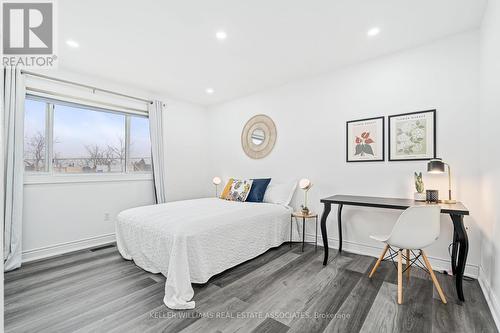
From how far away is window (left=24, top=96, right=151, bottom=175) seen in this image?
3.19m

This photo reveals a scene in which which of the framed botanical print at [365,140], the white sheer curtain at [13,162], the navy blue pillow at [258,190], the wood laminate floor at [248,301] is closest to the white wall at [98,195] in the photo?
the white sheer curtain at [13,162]

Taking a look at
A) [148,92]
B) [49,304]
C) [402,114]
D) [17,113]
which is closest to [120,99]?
[148,92]

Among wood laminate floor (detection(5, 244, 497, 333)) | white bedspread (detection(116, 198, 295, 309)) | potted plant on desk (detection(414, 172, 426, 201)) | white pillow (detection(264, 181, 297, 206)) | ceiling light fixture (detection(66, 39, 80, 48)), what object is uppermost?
ceiling light fixture (detection(66, 39, 80, 48))

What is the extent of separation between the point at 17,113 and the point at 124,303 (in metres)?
2.51

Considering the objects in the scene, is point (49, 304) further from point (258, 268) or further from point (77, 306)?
point (258, 268)

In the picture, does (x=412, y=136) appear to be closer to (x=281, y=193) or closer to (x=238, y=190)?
(x=281, y=193)

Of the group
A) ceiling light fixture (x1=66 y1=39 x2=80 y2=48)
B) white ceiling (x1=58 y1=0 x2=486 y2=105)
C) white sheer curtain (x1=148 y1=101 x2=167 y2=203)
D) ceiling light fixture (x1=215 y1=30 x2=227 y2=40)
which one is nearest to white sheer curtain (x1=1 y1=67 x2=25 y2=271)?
white ceiling (x1=58 y1=0 x2=486 y2=105)

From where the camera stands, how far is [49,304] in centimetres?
210

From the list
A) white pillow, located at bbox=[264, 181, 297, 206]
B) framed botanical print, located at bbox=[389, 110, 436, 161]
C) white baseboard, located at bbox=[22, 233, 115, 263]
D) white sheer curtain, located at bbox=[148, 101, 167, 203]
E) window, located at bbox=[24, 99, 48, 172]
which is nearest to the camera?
framed botanical print, located at bbox=[389, 110, 436, 161]

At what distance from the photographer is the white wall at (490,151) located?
191 cm

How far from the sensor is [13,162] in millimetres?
2834

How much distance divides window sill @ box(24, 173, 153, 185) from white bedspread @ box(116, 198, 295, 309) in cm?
96

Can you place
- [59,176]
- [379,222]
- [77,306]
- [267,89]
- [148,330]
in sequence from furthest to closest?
[267,89]
[59,176]
[379,222]
[77,306]
[148,330]

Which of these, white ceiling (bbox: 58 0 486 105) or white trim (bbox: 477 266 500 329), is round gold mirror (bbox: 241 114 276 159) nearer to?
white ceiling (bbox: 58 0 486 105)
